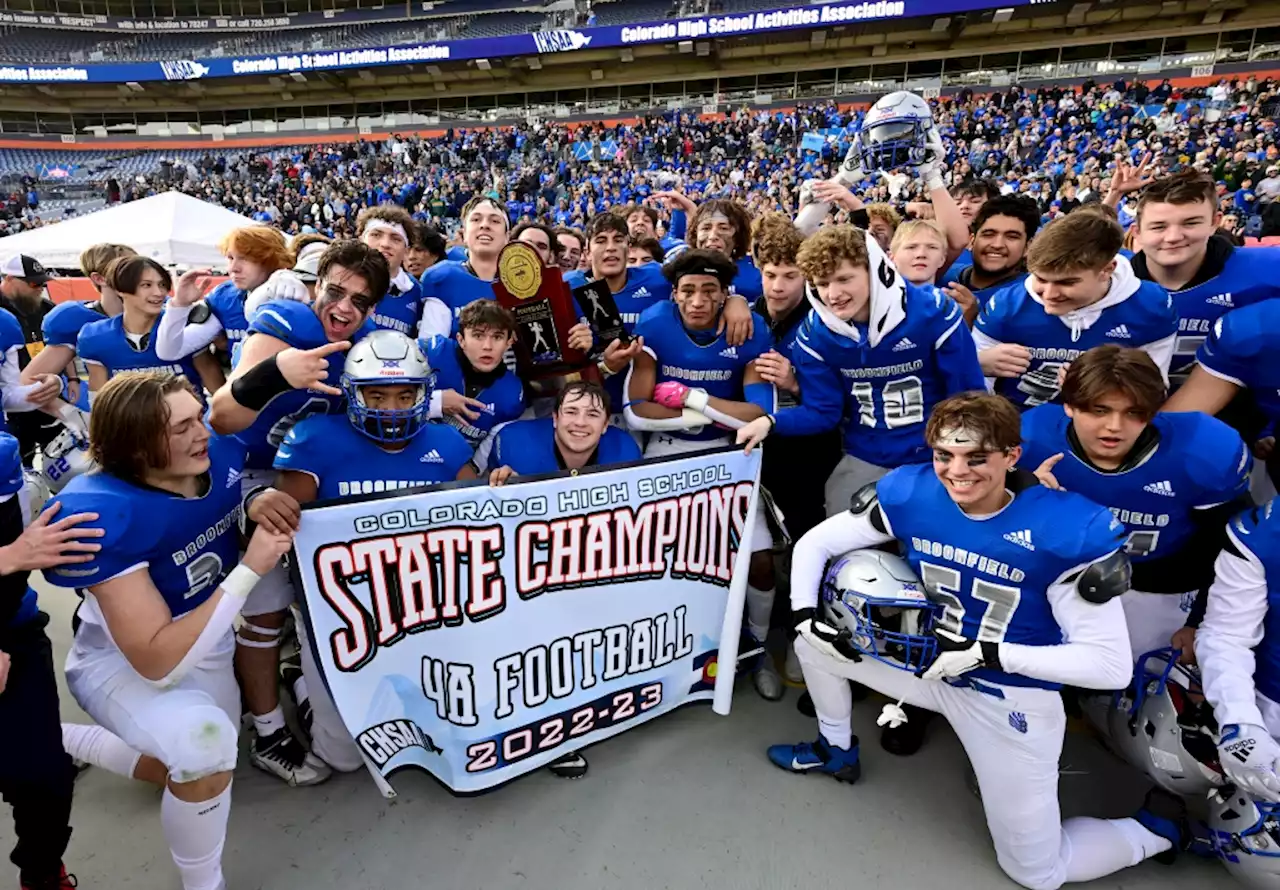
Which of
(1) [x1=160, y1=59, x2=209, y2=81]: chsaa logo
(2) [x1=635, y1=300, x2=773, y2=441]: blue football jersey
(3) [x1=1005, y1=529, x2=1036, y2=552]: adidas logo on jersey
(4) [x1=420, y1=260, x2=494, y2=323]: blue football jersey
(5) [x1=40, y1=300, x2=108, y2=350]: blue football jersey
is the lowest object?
(3) [x1=1005, y1=529, x2=1036, y2=552]: adidas logo on jersey

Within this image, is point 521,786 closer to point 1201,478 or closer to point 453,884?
point 453,884

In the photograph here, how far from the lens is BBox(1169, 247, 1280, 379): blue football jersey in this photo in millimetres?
2961

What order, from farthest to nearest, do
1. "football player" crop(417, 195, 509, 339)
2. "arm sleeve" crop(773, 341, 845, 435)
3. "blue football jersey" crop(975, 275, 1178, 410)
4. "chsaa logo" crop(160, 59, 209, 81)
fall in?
"chsaa logo" crop(160, 59, 209, 81)
"football player" crop(417, 195, 509, 339)
"arm sleeve" crop(773, 341, 845, 435)
"blue football jersey" crop(975, 275, 1178, 410)

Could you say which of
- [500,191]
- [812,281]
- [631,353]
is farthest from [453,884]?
[500,191]

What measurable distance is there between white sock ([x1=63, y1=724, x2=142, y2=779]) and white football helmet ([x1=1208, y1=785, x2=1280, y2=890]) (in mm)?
3733

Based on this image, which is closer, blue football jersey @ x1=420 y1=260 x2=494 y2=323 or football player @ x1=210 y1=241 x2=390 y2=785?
football player @ x1=210 y1=241 x2=390 y2=785

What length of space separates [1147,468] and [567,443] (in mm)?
2159

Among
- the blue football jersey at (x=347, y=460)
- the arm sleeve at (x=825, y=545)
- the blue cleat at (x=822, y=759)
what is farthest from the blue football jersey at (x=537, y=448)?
the blue cleat at (x=822, y=759)

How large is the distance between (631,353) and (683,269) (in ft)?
1.60

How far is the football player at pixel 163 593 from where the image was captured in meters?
1.98

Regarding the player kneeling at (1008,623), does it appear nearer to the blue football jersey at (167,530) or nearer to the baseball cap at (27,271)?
the blue football jersey at (167,530)

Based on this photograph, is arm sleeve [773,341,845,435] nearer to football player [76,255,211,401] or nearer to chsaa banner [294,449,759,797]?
chsaa banner [294,449,759,797]

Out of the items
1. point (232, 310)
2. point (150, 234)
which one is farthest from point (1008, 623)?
point (150, 234)

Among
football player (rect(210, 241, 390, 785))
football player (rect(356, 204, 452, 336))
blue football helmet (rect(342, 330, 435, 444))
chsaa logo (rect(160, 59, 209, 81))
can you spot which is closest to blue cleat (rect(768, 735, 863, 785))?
football player (rect(210, 241, 390, 785))
